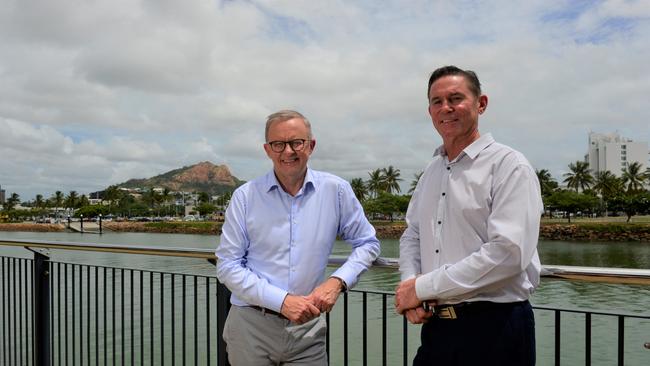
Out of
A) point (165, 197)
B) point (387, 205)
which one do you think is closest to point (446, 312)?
point (387, 205)

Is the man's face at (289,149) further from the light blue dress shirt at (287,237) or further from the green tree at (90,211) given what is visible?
the green tree at (90,211)

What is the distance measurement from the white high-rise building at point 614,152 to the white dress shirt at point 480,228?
140m

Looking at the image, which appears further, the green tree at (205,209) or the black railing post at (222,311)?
the green tree at (205,209)

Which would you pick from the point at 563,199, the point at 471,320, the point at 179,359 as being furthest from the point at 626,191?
the point at 471,320

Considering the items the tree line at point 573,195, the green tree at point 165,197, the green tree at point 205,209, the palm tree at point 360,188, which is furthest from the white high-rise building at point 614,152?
the green tree at point 165,197

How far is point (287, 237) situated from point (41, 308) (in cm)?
274

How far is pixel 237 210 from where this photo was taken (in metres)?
2.13

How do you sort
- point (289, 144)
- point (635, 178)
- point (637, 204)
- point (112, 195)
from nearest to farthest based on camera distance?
point (289, 144) < point (637, 204) < point (635, 178) < point (112, 195)

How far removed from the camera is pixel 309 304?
1.95 m

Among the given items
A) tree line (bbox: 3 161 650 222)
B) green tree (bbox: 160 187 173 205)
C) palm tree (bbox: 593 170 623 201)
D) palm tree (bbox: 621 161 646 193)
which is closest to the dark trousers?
tree line (bbox: 3 161 650 222)

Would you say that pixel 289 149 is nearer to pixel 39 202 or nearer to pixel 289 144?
pixel 289 144

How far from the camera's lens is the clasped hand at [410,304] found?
5.68 ft

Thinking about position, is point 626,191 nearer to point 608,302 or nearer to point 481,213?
point 608,302

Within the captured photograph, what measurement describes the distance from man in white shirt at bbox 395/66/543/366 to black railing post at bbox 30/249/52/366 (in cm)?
306
